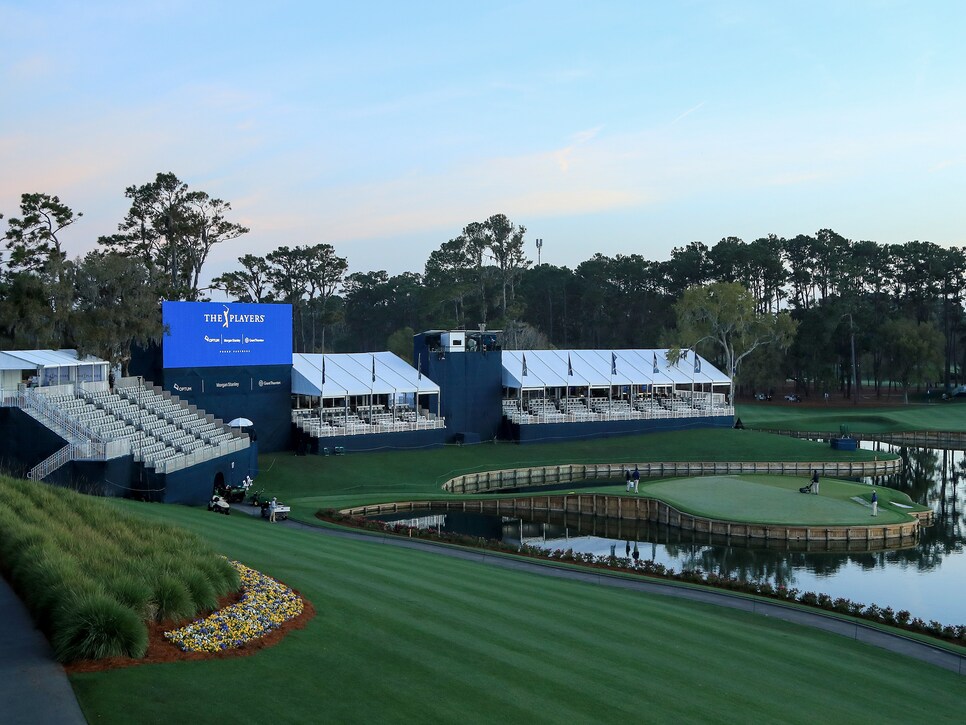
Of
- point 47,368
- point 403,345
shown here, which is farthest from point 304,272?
point 47,368

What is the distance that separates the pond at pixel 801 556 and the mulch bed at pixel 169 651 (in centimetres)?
1857

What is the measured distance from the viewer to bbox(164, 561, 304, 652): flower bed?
1133 centimetres

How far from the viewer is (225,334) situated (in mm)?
43125

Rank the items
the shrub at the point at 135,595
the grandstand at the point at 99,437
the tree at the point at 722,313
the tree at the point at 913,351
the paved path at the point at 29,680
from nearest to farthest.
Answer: the paved path at the point at 29,680, the shrub at the point at 135,595, the grandstand at the point at 99,437, the tree at the point at 722,313, the tree at the point at 913,351

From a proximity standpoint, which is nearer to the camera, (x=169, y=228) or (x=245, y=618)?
(x=245, y=618)

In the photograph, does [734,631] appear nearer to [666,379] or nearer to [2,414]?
[2,414]

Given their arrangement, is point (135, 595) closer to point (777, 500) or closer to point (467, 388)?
point (777, 500)

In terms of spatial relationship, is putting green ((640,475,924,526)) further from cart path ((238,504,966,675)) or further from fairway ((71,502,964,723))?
fairway ((71,502,964,723))

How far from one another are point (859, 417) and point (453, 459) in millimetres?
38415

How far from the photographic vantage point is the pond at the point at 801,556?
84.6ft

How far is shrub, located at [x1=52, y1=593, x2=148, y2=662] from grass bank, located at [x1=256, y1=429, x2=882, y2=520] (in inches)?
722

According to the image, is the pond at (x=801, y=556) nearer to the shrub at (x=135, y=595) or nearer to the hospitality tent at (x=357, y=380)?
the hospitality tent at (x=357, y=380)

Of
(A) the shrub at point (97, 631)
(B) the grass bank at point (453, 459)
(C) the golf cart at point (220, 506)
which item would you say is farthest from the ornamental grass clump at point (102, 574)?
(B) the grass bank at point (453, 459)

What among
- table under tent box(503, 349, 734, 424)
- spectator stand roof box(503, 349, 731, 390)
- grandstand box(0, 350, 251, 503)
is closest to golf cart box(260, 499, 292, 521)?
grandstand box(0, 350, 251, 503)
